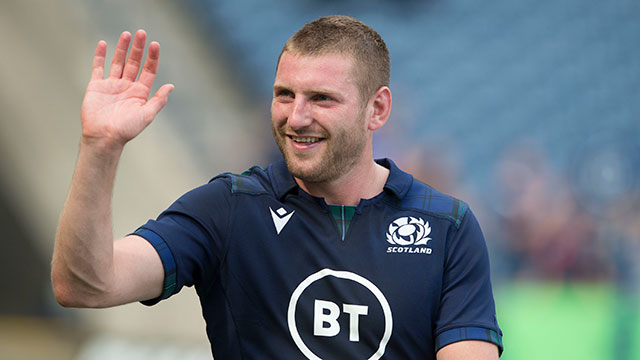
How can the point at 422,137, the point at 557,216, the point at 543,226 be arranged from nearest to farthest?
the point at 543,226, the point at 557,216, the point at 422,137

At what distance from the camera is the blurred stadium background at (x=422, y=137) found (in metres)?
5.95

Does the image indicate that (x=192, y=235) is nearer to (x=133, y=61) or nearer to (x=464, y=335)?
(x=133, y=61)

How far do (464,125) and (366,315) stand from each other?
7.38 m

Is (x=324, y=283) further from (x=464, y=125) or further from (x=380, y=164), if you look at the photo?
(x=464, y=125)

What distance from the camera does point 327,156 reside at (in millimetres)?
2625

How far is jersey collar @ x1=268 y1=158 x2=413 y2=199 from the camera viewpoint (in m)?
2.72

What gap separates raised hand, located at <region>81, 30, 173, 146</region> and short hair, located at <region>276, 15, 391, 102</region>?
1.59 feet

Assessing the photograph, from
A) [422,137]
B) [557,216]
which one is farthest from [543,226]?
[422,137]

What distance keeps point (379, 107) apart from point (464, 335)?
2.71ft

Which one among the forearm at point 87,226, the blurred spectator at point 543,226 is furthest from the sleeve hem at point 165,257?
the blurred spectator at point 543,226

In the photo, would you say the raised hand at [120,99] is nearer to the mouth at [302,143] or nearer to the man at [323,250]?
the man at [323,250]

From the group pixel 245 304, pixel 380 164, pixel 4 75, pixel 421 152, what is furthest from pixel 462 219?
pixel 4 75

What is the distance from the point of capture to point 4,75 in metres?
7.51

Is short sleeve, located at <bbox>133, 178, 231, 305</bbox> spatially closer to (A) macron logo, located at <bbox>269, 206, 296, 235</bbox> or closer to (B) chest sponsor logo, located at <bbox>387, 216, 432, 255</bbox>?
(A) macron logo, located at <bbox>269, 206, 296, 235</bbox>
